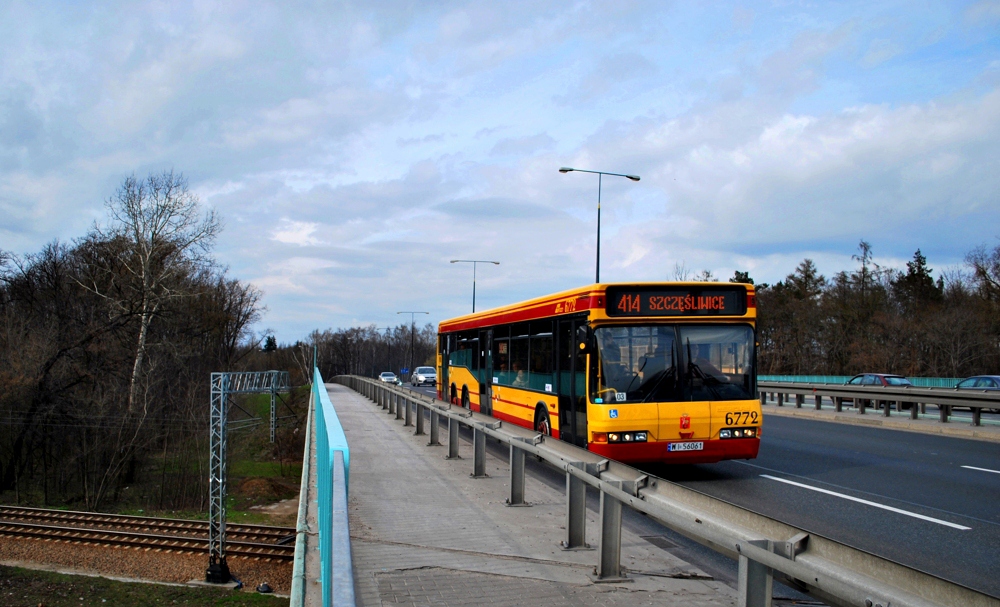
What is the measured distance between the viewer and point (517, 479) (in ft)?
30.1

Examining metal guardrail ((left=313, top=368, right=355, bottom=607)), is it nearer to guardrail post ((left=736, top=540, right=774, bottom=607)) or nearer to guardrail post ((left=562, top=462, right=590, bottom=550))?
guardrail post ((left=736, top=540, right=774, bottom=607))

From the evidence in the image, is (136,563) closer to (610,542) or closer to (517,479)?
(517,479)

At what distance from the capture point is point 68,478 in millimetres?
43938

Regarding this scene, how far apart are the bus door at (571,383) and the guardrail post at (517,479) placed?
2.33m

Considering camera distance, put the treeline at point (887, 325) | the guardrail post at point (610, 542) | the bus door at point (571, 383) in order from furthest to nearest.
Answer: the treeline at point (887, 325)
the bus door at point (571, 383)
the guardrail post at point (610, 542)

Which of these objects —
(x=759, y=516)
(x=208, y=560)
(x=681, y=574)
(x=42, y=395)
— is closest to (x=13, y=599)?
(x=208, y=560)

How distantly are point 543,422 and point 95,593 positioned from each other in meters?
18.5

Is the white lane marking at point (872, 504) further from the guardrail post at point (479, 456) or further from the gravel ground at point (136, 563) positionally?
the gravel ground at point (136, 563)

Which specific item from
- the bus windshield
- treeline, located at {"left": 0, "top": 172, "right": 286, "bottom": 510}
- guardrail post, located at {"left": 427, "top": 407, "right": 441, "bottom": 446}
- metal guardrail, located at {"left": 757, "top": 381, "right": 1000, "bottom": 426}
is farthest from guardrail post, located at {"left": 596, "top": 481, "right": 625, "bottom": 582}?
treeline, located at {"left": 0, "top": 172, "right": 286, "bottom": 510}

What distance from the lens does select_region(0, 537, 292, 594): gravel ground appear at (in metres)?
23.6

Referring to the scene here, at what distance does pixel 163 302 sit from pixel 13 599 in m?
22.5

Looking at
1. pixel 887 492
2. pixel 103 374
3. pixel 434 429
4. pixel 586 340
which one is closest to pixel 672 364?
pixel 586 340

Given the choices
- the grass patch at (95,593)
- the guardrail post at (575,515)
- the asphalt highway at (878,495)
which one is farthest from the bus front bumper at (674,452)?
the grass patch at (95,593)

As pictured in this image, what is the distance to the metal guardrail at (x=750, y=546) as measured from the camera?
3.12 m
